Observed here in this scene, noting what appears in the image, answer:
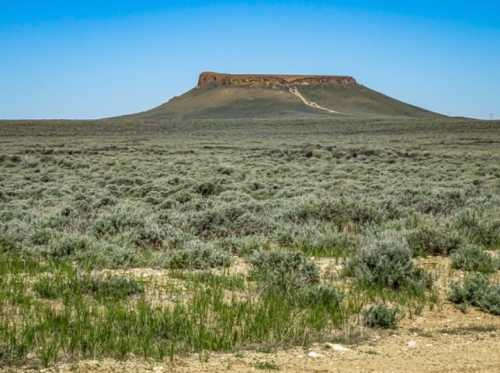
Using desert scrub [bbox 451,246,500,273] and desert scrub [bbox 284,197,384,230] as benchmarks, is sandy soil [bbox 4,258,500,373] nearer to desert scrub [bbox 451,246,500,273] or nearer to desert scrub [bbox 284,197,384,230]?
desert scrub [bbox 451,246,500,273]

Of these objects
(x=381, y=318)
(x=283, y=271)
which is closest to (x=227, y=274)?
(x=283, y=271)

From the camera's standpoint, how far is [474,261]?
8789mm

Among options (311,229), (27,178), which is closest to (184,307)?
(311,229)

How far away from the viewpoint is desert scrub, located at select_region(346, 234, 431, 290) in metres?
7.70

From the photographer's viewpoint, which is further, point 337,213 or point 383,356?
point 337,213

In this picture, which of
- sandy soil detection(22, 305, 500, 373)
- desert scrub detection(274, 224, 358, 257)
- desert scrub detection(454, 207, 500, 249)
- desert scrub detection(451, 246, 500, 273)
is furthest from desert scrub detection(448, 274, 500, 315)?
desert scrub detection(454, 207, 500, 249)

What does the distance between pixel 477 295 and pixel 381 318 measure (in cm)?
157

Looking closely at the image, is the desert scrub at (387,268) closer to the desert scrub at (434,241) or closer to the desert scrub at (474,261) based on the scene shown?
the desert scrub at (474,261)

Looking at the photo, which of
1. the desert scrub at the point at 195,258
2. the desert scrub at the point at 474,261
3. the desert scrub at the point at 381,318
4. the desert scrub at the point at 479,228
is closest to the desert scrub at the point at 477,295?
the desert scrub at the point at 381,318

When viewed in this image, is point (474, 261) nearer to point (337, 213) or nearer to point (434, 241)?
point (434, 241)

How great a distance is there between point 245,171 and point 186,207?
11.5m

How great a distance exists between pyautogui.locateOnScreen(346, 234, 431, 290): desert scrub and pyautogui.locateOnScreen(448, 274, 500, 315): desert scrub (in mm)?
480

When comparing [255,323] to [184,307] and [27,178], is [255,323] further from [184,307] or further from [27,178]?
[27,178]

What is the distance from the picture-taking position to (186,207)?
1541cm
